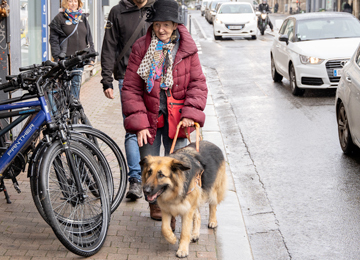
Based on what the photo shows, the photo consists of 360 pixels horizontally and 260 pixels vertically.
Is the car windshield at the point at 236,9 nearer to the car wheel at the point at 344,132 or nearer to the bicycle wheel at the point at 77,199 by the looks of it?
the car wheel at the point at 344,132

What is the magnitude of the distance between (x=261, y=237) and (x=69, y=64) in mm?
2290

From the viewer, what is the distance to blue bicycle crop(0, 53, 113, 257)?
413 cm

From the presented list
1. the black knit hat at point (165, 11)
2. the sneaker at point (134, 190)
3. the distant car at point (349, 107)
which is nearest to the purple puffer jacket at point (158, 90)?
the black knit hat at point (165, 11)

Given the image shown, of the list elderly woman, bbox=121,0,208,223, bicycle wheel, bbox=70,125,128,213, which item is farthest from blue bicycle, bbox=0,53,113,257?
elderly woman, bbox=121,0,208,223

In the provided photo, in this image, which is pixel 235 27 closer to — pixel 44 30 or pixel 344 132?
pixel 44 30

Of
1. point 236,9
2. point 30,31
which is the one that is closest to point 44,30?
→ point 30,31

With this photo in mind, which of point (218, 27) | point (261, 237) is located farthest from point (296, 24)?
point (218, 27)

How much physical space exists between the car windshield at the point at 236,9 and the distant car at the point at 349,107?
912 inches

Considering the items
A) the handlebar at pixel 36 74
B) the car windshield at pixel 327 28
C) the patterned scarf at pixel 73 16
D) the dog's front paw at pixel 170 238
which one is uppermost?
the patterned scarf at pixel 73 16

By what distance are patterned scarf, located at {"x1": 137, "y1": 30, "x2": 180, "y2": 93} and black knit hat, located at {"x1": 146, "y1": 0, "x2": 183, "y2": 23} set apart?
0.70 feet

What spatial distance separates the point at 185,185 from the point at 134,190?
5.02 ft

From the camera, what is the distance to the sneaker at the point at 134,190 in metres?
5.55

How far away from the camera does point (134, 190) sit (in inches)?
219

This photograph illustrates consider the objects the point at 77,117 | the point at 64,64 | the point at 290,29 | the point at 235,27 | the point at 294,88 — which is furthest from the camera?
the point at 235,27
